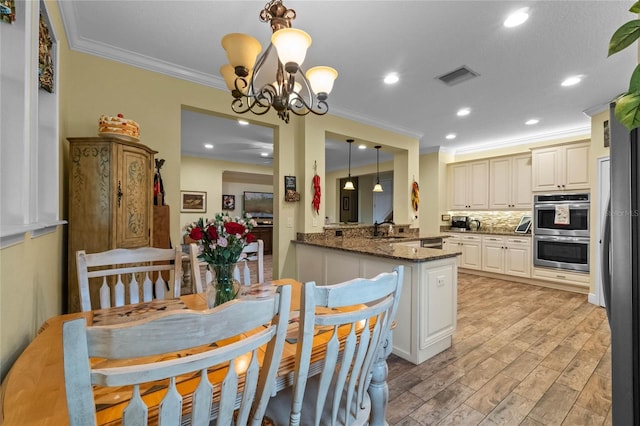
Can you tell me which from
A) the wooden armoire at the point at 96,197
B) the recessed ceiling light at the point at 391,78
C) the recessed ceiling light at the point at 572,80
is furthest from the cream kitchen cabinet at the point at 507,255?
the wooden armoire at the point at 96,197

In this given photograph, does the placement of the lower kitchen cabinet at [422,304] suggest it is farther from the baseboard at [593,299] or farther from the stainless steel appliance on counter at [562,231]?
the stainless steel appliance on counter at [562,231]

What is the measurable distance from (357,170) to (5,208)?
24.2 ft

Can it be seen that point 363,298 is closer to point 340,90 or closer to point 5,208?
point 5,208

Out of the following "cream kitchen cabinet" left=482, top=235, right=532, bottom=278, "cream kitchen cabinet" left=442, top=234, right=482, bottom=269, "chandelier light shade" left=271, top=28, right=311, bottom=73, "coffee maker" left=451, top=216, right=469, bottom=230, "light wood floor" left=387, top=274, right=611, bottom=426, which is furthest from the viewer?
"coffee maker" left=451, top=216, right=469, bottom=230

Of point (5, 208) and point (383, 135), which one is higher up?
point (383, 135)

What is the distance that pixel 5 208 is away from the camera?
3.52ft

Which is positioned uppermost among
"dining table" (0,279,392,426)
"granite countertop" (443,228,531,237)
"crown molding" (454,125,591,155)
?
"crown molding" (454,125,591,155)

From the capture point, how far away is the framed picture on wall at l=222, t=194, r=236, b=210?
805cm

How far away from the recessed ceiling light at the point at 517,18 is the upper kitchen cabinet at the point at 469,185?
412cm

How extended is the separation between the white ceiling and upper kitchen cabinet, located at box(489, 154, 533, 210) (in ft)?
4.65

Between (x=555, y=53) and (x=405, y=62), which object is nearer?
(x=555, y=53)

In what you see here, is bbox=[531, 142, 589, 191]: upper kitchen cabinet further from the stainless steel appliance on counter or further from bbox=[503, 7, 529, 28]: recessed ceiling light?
bbox=[503, 7, 529, 28]: recessed ceiling light

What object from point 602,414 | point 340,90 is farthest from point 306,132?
point 602,414

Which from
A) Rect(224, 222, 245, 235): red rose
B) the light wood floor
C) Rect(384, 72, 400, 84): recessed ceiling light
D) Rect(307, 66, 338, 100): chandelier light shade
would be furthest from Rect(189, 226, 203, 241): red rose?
Rect(384, 72, 400, 84): recessed ceiling light
